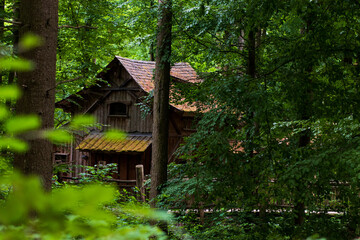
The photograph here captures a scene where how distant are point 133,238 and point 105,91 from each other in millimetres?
21927

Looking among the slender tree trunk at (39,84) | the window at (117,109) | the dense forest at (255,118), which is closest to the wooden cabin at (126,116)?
the window at (117,109)

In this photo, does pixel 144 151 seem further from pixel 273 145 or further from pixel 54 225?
pixel 54 225

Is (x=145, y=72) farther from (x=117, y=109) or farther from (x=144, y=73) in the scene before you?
(x=117, y=109)

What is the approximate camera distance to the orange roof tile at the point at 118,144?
20.3m

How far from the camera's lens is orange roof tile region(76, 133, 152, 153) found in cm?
2033

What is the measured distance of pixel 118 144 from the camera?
831 inches

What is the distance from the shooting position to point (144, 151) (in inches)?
798

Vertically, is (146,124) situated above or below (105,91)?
below

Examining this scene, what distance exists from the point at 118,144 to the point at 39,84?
52.4 ft

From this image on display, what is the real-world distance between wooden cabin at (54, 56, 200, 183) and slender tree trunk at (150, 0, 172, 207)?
8.21m

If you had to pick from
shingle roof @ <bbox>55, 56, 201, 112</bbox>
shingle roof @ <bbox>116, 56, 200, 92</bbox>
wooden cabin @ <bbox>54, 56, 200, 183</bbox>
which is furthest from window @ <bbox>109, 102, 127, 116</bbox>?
shingle roof @ <bbox>116, 56, 200, 92</bbox>

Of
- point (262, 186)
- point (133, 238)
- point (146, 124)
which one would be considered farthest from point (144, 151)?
point (133, 238)

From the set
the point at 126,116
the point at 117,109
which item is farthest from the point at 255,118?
the point at 117,109

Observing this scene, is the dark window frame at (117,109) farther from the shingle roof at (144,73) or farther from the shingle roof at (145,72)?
the shingle roof at (145,72)
